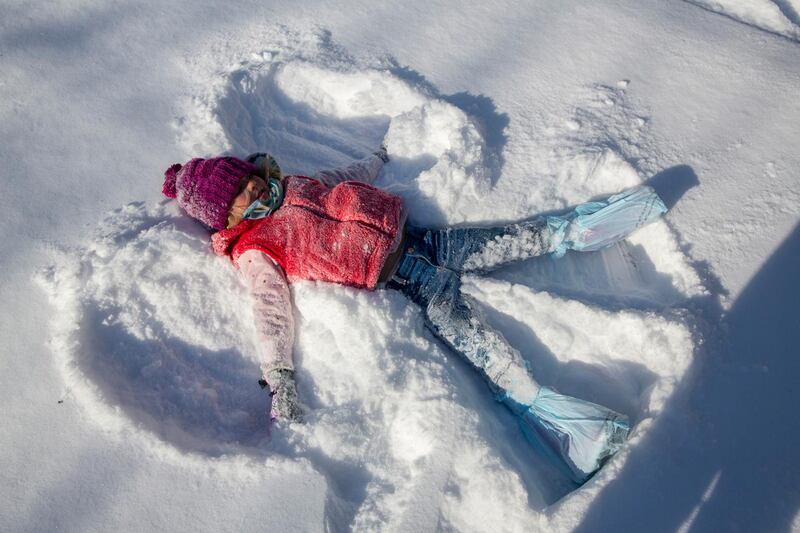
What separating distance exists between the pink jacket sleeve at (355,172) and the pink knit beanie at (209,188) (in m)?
0.39

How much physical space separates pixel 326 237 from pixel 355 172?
43 centimetres

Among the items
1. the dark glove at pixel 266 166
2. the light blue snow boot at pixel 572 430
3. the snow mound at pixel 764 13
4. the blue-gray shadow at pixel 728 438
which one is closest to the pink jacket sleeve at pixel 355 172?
the dark glove at pixel 266 166

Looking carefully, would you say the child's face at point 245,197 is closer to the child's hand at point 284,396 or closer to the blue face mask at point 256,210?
the blue face mask at point 256,210

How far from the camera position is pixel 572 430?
6.20 feet

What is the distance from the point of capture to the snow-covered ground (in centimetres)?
172

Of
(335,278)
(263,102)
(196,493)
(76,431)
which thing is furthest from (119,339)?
(263,102)

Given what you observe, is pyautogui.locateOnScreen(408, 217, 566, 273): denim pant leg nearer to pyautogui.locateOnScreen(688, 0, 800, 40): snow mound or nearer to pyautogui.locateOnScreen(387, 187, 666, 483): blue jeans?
pyautogui.locateOnScreen(387, 187, 666, 483): blue jeans

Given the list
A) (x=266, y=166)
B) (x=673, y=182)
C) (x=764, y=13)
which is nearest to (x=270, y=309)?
(x=266, y=166)

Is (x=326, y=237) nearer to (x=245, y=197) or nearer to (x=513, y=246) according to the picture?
(x=245, y=197)

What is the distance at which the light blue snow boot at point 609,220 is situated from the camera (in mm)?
2248

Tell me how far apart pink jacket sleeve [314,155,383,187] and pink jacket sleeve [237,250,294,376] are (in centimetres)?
46

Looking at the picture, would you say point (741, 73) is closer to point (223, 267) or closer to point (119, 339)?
point (223, 267)

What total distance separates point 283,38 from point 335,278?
1418 millimetres

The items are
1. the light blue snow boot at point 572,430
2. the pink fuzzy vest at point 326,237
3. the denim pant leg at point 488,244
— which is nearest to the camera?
the light blue snow boot at point 572,430
